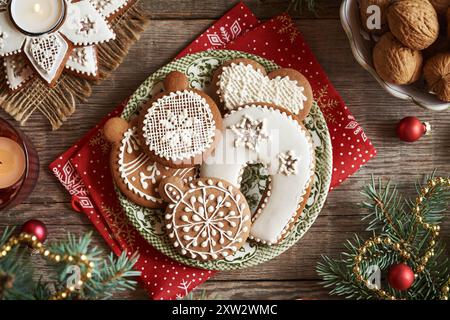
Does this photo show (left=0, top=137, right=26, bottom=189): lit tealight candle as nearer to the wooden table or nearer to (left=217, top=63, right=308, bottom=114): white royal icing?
the wooden table

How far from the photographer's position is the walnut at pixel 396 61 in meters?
1.06

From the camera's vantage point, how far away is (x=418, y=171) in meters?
1.29

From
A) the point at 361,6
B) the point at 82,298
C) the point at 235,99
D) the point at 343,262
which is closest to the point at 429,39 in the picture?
the point at 361,6

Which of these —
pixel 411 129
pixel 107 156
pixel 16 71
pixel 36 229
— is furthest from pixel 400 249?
pixel 16 71

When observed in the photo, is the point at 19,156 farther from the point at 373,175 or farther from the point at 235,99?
the point at 373,175

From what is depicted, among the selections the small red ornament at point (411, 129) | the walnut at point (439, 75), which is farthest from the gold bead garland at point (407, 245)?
the walnut at point (439, 75)

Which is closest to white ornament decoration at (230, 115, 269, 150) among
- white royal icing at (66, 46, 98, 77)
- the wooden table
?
the wooden table

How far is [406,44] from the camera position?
1.05 m

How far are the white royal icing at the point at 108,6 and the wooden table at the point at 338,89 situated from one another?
3.1 inches

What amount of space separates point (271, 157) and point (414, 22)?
38 cm

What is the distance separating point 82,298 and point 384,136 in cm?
75

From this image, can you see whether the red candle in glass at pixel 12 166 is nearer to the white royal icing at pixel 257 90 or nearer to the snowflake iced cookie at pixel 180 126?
the snowflake iced cookie at pixel 180 126

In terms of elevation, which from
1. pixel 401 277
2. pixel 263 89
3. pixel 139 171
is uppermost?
pixel 263 89

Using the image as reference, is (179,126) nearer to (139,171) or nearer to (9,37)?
(139,171)
